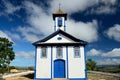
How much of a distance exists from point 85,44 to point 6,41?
2235cm

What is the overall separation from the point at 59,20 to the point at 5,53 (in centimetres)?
1798

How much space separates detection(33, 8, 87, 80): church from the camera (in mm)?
22641

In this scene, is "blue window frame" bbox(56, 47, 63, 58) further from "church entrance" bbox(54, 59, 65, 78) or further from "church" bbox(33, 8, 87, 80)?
"church entrance" bbox(54, 59, 65, 78)

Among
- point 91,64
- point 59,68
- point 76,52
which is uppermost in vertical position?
point 76,52

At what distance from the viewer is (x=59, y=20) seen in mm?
26359

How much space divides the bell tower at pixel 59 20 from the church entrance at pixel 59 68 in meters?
→ 5.01

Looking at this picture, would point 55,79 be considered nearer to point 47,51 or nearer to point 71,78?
point 71,78

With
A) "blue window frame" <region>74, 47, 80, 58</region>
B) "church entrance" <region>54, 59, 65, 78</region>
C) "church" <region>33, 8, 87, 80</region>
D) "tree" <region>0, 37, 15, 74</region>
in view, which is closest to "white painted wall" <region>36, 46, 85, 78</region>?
"church" <region>33, 8, 87, 80</region>

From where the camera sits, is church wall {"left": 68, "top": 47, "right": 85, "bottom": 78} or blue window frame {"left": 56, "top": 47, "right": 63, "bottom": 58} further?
blue window frame {"left": 56, "top": 47, "right": 63, "bottom": 58}

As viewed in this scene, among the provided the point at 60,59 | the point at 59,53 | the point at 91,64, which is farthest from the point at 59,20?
the point at 91,64

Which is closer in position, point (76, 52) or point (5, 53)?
point (76, 52)

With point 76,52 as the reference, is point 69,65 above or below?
below

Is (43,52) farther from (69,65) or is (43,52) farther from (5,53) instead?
(5,53)

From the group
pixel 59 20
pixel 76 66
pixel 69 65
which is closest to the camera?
pixel 76 66
